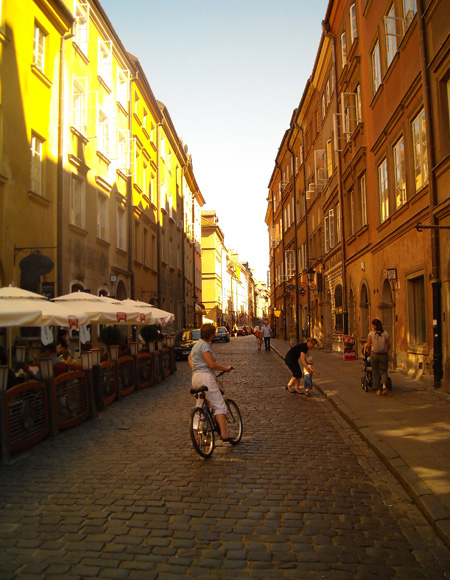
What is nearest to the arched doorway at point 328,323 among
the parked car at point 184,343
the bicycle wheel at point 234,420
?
the parked car at point 184,343

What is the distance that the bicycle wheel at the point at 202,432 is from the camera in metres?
7.12

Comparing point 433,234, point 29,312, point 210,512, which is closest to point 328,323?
point 433,234

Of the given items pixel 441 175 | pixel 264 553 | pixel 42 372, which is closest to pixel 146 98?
pixel 441 175

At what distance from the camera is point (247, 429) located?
9.29 meters

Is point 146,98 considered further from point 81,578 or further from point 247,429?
point 81,578

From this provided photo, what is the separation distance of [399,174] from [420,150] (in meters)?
2.06

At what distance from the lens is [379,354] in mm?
12180

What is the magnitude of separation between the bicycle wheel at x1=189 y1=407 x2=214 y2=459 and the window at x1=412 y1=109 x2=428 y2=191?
8.71 metres

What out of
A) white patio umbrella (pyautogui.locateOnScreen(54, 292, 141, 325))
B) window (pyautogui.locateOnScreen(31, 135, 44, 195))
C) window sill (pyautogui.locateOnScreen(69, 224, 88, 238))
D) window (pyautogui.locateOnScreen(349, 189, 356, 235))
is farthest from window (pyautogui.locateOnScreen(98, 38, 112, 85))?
white patio umbrella (pyautogui.locateOnScreen(54, 292, 141, 325))

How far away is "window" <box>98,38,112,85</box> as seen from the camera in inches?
952

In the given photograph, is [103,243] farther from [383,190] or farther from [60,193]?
[383,190]

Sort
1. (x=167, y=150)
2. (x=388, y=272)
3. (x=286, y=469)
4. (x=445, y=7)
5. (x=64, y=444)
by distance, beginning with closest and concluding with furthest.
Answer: (x=286, y=469)
(x=64, y=444)
(x=445, y=7)
(x=388, y=272)
(x=167, y=150)

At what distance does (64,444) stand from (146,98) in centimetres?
2768

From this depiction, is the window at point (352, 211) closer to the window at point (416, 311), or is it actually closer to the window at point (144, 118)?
the window at point (416, 311)
